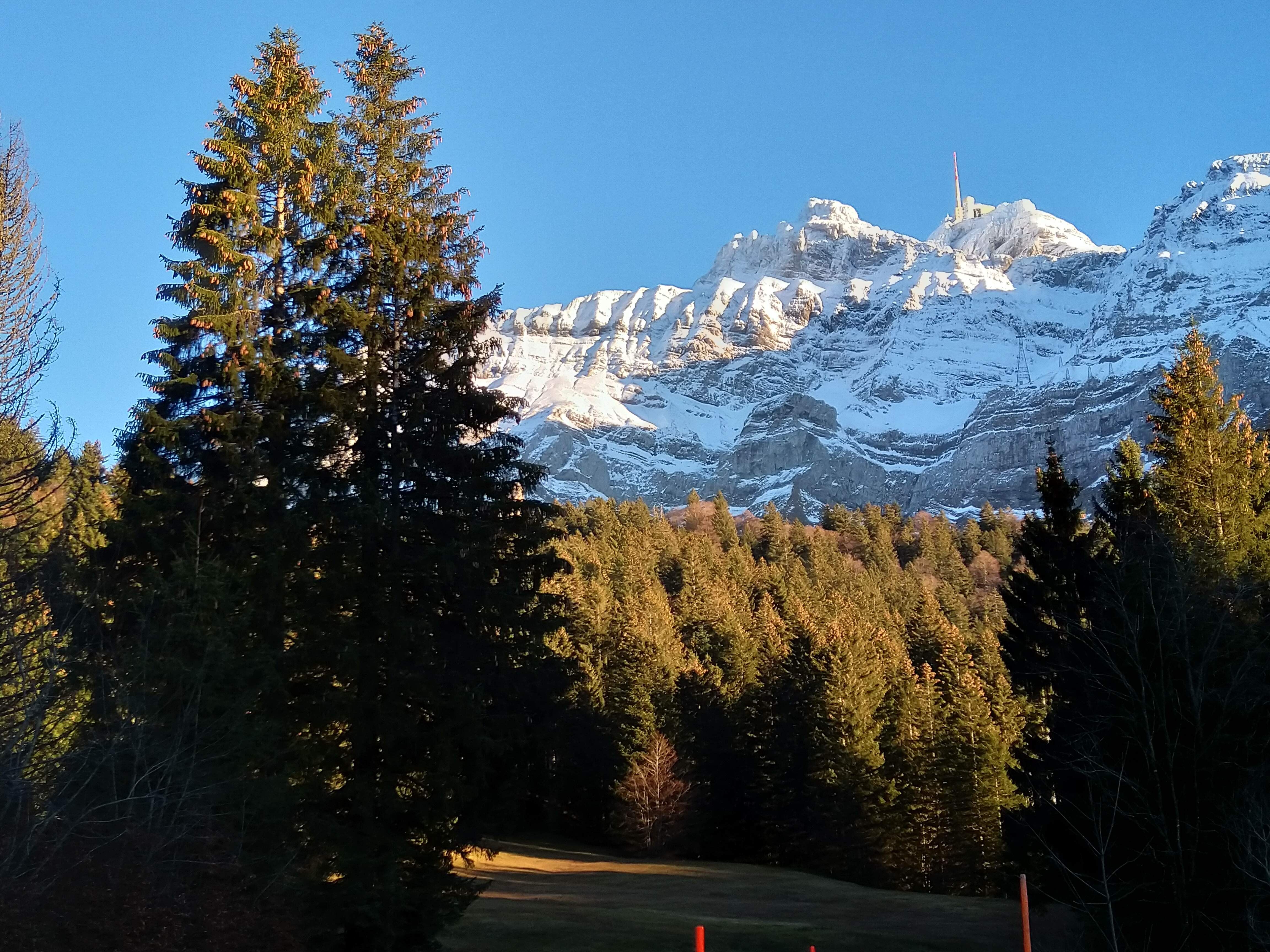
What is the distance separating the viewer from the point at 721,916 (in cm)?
2884

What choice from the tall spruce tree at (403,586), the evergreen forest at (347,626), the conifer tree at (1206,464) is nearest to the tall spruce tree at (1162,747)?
the evergreen forest at (347,626)

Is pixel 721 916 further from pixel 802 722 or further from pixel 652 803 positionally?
pixel 802 722

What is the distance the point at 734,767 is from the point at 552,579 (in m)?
37.5

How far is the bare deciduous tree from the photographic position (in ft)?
161

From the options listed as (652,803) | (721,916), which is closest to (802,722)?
(652,803)

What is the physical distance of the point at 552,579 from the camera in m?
16.9

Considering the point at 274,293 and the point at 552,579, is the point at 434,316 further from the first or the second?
the point at 552,579

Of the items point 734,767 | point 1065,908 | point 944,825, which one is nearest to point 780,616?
point 734,767

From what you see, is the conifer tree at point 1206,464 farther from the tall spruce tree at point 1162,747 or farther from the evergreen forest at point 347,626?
the tall spruce tree at point 1162,747

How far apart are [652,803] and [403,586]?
3680 centimetres

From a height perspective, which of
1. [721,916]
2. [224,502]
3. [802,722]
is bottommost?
[721,916]

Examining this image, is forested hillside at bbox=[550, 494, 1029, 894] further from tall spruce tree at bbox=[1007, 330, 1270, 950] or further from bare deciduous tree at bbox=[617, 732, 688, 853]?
tall spruce tree at bbox=[1007, 330, 1270, 950]

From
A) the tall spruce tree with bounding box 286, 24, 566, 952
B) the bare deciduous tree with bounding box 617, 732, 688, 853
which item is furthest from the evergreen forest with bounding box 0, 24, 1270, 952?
the bare deciduous tree with bounding box 617, 732, 688, 853

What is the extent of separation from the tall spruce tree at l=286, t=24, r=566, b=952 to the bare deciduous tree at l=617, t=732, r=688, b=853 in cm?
3484
